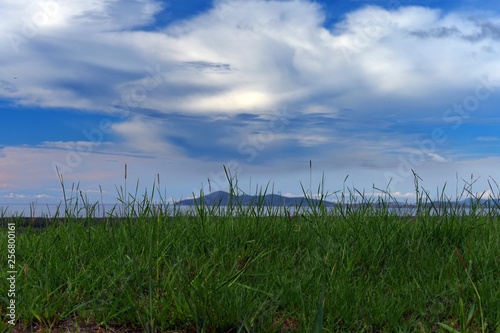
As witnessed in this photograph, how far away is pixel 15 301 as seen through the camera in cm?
337

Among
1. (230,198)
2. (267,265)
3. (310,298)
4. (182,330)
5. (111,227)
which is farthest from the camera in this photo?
(230,198)

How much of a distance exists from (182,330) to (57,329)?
0.81 meters

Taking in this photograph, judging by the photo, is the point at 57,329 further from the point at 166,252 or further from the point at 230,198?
the point at 230,198

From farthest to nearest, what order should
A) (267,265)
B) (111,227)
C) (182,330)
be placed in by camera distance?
(111,227) → (267,265) → (182,330)

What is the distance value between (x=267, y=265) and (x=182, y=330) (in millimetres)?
1126

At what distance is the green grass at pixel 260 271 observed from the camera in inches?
123

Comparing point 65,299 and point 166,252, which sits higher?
point 166,252

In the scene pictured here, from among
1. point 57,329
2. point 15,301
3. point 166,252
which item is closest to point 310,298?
point 166,252

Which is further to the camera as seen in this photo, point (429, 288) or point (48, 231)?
point (48, 231)

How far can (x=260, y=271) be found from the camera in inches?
153

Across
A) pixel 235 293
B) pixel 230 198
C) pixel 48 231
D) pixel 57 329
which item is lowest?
pixel 57 329

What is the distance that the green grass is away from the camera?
3.13 meters

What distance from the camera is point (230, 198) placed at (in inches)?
202

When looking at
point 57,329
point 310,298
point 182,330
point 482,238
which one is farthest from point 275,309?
point 482,238
